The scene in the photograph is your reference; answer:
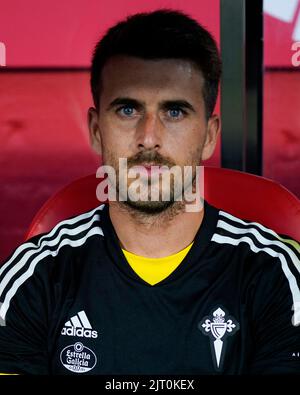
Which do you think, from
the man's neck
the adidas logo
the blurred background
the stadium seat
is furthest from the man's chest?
the blurred background

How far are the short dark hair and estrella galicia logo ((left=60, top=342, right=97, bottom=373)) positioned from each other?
45cm

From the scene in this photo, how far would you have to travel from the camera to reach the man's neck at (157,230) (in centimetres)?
108

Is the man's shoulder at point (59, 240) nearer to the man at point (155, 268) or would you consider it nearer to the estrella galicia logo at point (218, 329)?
the man at point (155, 268)

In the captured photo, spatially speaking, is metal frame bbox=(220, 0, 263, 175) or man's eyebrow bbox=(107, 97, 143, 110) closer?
man's eyebrow bbox=(107, 97, 143, 110)

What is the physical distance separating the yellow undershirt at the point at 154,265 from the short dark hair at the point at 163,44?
266 millimetres

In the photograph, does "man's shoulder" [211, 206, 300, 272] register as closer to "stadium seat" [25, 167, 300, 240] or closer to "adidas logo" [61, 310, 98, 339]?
"stadium seat" [25, 167, 300, 240]

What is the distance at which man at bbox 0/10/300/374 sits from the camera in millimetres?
969

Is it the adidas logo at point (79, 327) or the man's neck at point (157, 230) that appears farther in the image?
the man's neck at point (157, 230)

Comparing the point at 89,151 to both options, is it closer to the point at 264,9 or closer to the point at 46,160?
the point at 46,160

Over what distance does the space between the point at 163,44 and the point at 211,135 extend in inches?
7.8

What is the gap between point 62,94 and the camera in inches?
48.7

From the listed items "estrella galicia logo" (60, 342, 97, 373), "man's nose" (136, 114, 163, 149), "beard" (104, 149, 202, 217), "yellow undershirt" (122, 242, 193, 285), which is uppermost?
"man's nose" (136, 114, 163, 149)

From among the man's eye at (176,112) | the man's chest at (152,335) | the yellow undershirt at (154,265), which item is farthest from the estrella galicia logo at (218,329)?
the man's eye at (176,112)
